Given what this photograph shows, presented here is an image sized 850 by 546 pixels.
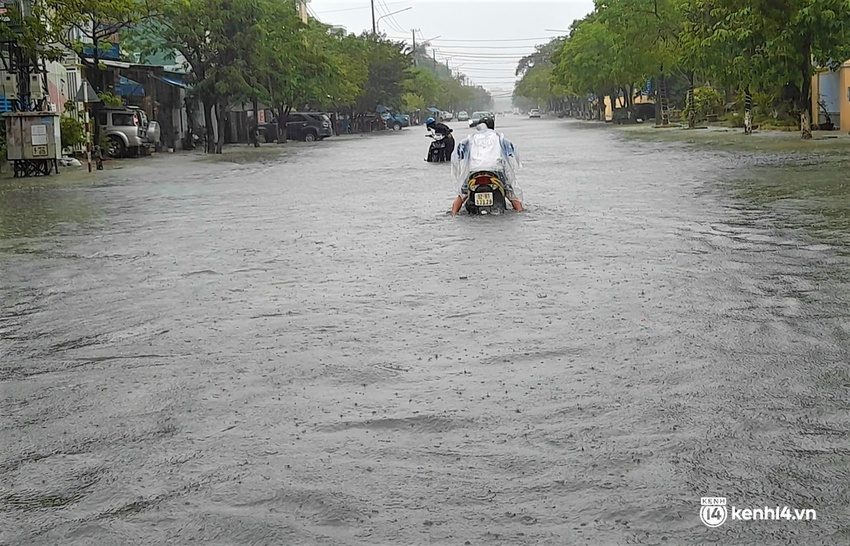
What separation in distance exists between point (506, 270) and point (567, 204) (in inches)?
252

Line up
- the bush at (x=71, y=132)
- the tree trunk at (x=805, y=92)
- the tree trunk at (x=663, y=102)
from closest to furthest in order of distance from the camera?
the tree trunk at (x=805, y=92)
the bush at (x=71, y=132)
the tree trunk at (x=663, y=102)

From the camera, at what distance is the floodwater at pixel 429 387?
427 cm

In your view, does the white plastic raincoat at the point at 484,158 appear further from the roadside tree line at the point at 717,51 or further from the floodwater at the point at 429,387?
the roadside tree line at the point at 717,51

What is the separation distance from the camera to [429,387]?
6.08 m

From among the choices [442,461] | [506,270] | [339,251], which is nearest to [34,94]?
[339,251]

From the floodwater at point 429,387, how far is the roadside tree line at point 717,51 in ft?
63.0

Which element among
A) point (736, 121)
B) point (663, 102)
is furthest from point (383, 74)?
point (736, 121)

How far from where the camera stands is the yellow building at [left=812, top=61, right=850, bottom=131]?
39.7 m

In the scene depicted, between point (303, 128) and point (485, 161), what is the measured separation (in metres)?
48.5

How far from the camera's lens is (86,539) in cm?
411

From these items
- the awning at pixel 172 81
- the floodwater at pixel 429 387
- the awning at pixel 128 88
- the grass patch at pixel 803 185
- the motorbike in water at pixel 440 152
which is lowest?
the floodwater at pixel 429 387

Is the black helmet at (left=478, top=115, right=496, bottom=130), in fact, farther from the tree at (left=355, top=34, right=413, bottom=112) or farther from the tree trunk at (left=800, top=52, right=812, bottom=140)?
the tree at (left=355, top=34, right=413, bottom=112)

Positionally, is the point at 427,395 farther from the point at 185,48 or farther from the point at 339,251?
the point at 185,48

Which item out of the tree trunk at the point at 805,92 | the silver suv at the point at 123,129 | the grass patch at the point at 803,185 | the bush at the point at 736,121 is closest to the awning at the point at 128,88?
the silver suv at the point at 123,129
